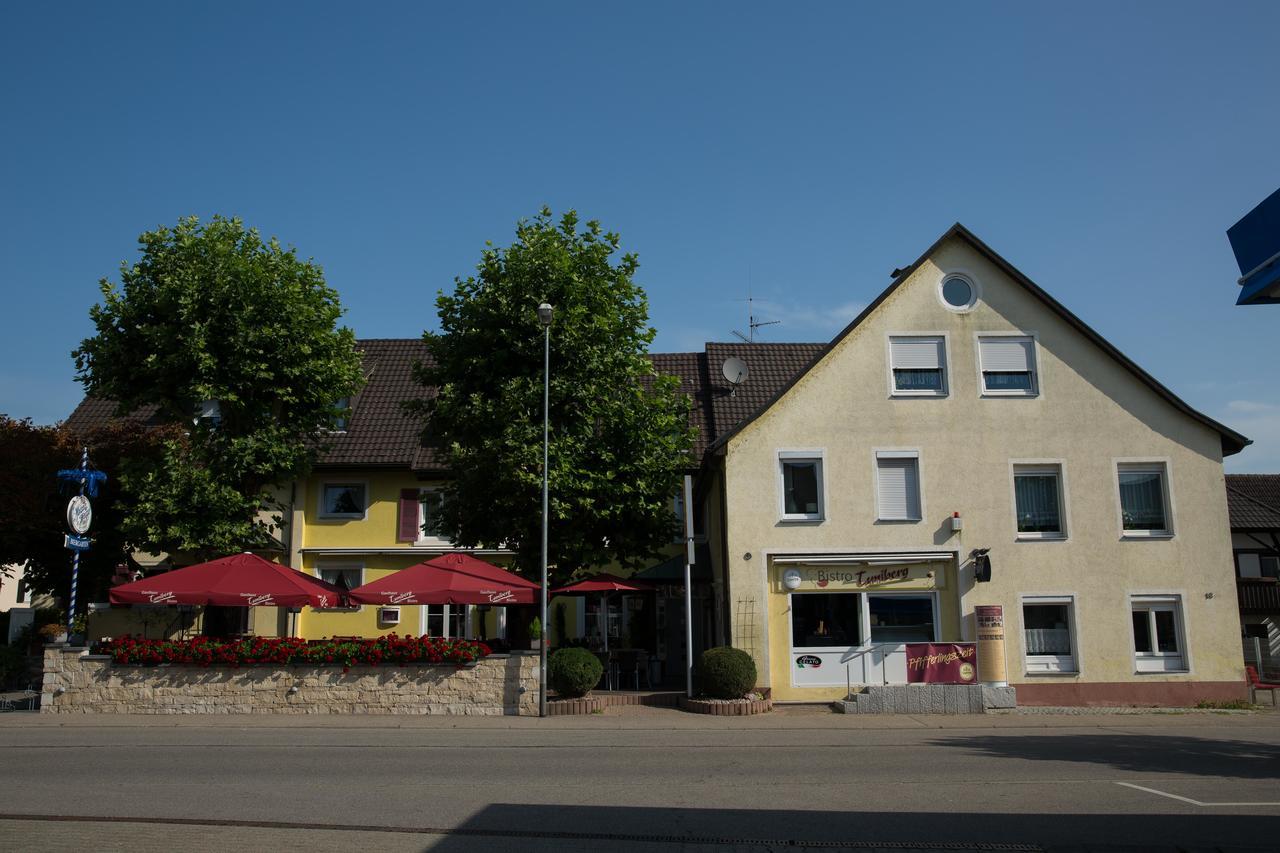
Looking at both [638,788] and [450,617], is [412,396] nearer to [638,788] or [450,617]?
[450,617]

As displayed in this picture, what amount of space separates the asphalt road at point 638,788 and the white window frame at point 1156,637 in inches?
168

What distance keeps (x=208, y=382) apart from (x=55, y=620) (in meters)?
14.6

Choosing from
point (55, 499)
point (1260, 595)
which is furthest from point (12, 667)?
point (1260, 595)

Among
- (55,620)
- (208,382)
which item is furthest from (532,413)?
(55,620)

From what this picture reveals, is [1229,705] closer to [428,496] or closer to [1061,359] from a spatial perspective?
[1061,359]

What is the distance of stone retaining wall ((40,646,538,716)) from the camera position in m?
20.1

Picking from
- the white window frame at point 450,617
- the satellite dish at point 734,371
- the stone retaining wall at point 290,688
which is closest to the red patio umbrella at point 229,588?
the stone retaining wall at point 290,688

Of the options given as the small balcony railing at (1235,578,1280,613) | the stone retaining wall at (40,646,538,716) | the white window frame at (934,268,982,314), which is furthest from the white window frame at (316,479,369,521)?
the small balcony railing at (1235,578,1280,613)

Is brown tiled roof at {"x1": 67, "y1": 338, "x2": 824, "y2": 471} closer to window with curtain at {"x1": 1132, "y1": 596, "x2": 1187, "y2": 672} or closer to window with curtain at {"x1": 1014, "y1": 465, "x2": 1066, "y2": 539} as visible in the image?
window with curtain at {"x1": 1014, "y1": 465, "x2": 1066, "y2": 539}

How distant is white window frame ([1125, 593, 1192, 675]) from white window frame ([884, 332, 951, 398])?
598 centimetres

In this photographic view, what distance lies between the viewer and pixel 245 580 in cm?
2067

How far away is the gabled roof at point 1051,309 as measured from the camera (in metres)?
22.5

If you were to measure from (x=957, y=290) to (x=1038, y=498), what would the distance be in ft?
16.5

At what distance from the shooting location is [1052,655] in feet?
71.8
